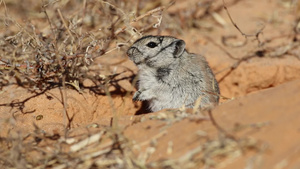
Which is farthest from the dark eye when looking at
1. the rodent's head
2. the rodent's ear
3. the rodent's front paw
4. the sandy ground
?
the sandy ground

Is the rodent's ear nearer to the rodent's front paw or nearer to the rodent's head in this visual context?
the rodent's head

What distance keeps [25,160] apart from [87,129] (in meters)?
0.80

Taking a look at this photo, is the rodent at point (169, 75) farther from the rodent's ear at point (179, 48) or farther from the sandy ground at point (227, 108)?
the sandy ground at point (227, 108)

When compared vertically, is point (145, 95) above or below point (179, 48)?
below

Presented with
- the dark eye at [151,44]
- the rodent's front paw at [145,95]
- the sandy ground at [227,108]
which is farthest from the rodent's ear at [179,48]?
the sandy ground at [227,108]

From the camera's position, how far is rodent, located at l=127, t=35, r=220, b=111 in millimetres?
5434

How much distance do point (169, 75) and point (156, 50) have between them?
399 millimetres

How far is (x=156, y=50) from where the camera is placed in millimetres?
5629

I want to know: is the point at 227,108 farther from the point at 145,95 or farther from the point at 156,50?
the point at 156,50

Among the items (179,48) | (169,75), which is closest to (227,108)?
(169,75)

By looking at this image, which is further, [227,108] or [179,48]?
[179,48]

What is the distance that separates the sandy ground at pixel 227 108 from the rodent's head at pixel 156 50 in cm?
74

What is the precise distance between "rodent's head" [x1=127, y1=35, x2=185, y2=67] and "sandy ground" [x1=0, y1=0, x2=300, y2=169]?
736mm

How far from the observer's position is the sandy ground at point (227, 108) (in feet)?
10.5
